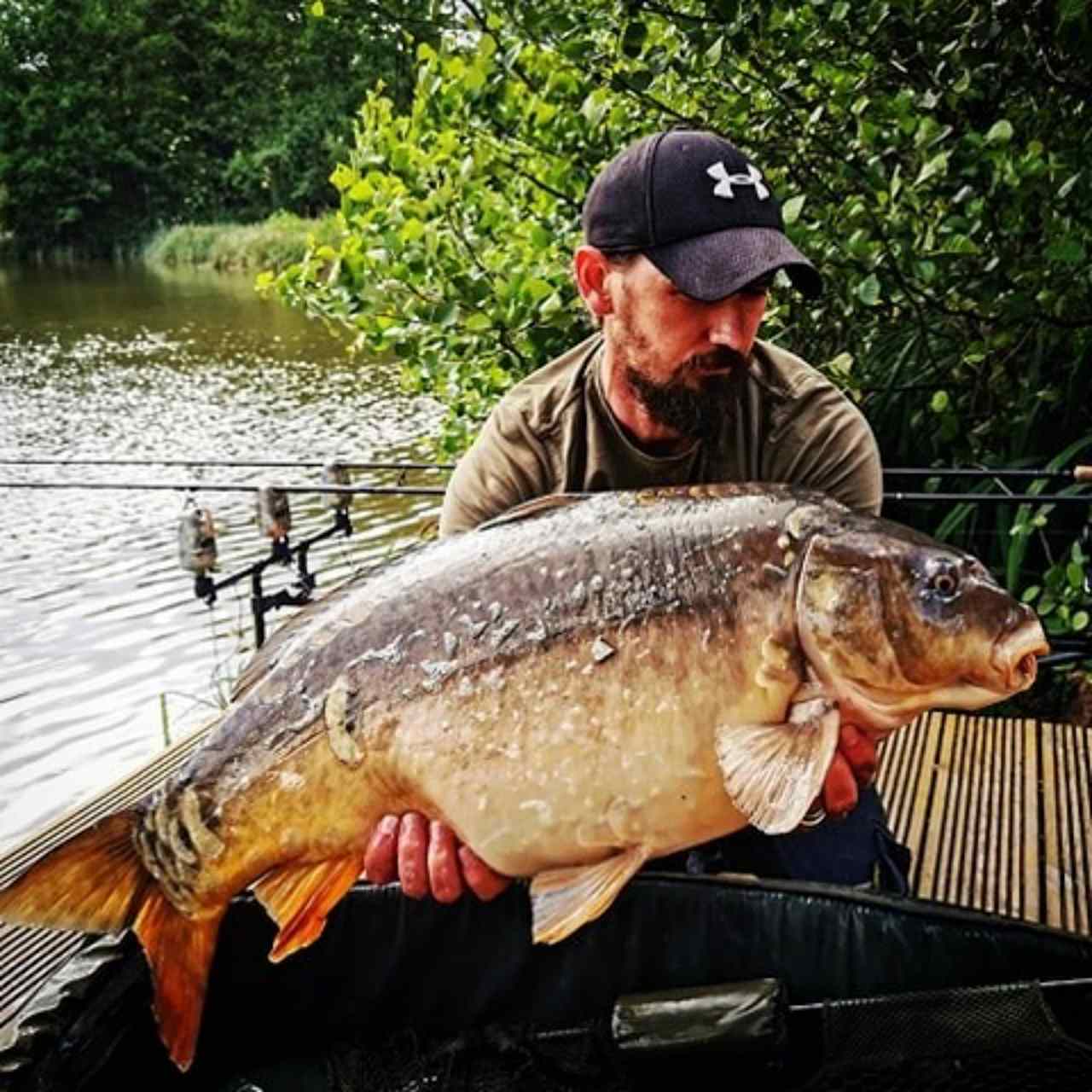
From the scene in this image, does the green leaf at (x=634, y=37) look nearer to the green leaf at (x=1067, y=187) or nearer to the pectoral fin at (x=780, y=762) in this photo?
the green leaf at (x=1067, y=187)

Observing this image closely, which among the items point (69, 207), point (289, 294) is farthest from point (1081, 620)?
point (69, 207)

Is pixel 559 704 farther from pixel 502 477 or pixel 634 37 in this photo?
pixel 634 37

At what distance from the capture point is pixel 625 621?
3.91 ft

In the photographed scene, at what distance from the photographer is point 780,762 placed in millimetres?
1105

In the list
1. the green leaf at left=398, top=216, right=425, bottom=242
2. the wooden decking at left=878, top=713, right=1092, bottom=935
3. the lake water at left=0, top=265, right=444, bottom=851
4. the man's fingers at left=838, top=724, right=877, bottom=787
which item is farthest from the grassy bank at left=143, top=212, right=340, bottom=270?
the man's fingers at left=838, top=724, right=877, bottom=787

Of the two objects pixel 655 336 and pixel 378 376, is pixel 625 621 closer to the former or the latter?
pixel 655 336

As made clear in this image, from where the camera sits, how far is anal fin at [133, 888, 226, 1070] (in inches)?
51.9

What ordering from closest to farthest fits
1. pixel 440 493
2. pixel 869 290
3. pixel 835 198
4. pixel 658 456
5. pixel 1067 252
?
pixel 658 456 < pixel 1067 252 < pixel 869 290 < pixel 440 493 < pixel 835 198

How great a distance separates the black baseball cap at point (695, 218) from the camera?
4.76 feet

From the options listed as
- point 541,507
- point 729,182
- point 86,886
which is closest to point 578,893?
point 541,507

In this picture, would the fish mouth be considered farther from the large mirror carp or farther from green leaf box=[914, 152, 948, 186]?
green leaf box=[914, 152, 948, 186]

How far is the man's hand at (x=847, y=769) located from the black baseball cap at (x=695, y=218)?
54 cm

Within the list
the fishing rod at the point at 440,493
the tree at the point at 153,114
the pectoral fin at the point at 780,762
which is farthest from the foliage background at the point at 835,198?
the tree at the point at 153,114

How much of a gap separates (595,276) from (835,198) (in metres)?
1.46
